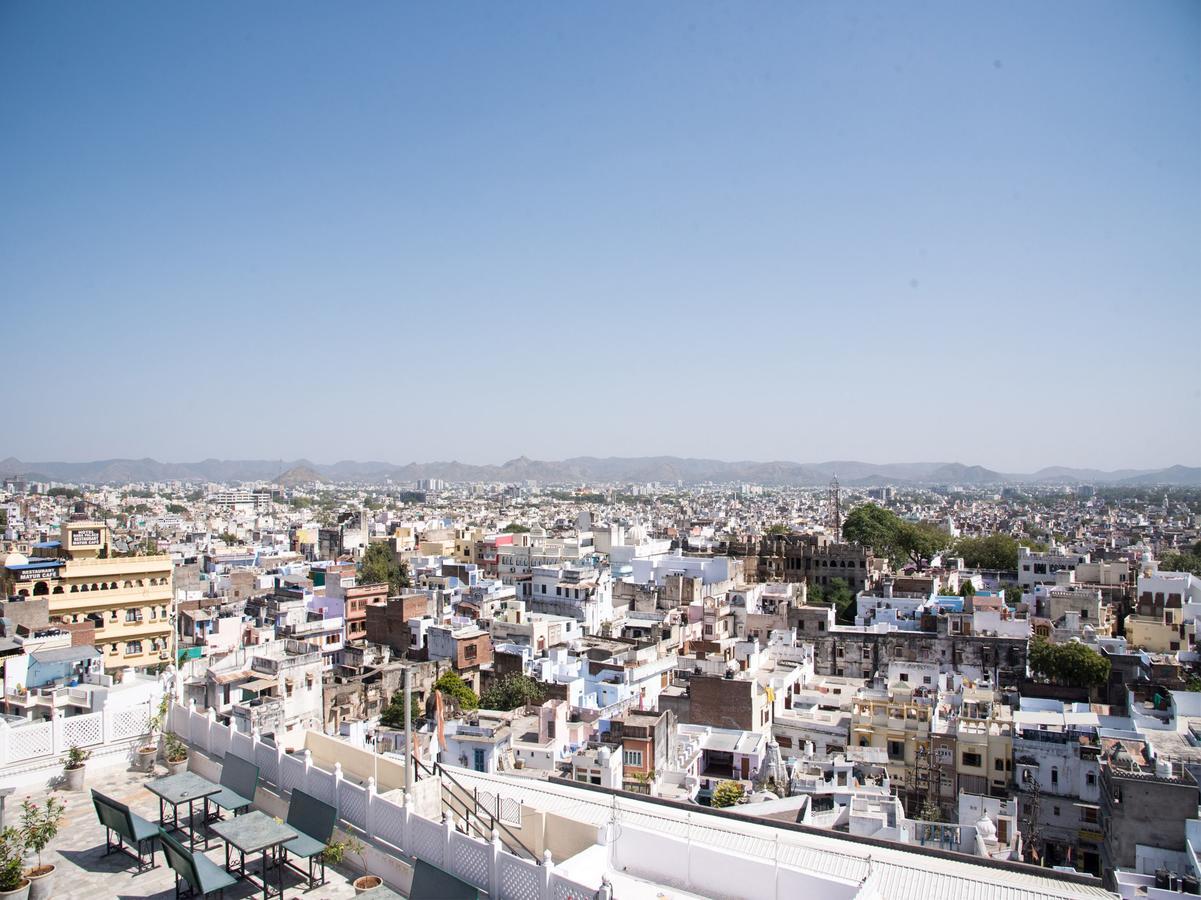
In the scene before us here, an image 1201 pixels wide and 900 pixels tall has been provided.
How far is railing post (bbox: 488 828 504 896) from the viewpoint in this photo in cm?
491

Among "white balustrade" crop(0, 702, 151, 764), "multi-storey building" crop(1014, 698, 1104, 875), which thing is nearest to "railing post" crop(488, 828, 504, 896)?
A: "white balustrade" crop(0, 702, 151, 764)

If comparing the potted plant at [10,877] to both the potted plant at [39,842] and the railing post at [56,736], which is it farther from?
the railing post at [56,736]

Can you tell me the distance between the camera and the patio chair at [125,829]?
5.65 meters

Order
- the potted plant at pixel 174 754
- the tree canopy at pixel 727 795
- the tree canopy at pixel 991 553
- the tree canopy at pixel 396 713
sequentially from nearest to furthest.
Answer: the potted plant at pixel 174 754 → the tree canopy at pixel 727 795 → the tree canopy at pixel 396 713 → the tree canopy at pixel 991 553

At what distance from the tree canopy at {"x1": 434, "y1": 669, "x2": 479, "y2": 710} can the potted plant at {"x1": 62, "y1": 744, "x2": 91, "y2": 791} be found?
480 inches

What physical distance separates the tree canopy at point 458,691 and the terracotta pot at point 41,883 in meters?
13.9

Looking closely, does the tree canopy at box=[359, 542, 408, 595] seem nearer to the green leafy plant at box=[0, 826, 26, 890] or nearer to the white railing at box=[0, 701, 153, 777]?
the white railing at box=[0, 701, 153, 777]

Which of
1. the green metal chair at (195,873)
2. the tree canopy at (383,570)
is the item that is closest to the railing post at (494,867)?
the green metal chair at (195,873)

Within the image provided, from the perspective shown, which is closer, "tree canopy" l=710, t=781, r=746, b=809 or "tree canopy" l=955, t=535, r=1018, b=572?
"tree canopy" l=710, t=781, r=746, b=809

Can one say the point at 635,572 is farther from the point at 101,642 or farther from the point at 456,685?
the point at 101,642

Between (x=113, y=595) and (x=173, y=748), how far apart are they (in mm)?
13767

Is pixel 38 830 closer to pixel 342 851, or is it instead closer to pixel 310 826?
pixel 310 826

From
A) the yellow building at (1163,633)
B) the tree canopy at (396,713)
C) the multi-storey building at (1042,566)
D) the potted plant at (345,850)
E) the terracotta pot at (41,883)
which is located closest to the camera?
the terracotta pot at (41,883)

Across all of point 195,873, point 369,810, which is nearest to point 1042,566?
point 369,810
